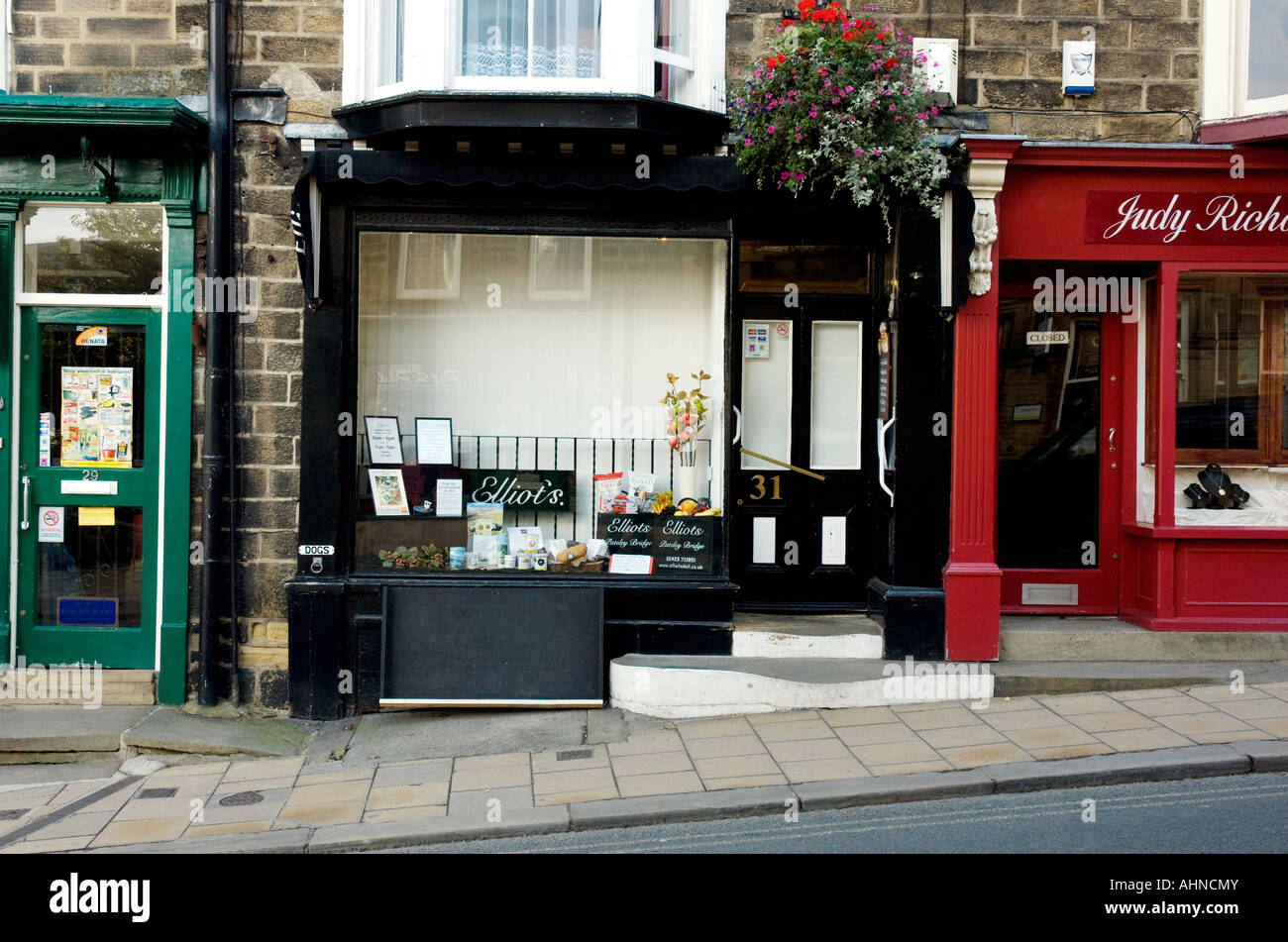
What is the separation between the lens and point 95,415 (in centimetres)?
772

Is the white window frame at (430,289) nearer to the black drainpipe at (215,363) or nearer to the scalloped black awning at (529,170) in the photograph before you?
the scalloped black awning at (529,170)

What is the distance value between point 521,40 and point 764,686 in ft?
15.5

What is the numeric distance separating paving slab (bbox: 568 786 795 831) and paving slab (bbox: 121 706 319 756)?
230cm

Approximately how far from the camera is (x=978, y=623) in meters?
7.59

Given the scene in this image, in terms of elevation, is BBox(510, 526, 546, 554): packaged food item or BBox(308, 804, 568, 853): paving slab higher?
BBox(510, 526, 546, 554): packaged food item

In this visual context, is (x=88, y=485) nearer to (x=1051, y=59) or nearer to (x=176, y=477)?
(x=176, y=477)

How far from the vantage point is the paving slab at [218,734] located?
688cm

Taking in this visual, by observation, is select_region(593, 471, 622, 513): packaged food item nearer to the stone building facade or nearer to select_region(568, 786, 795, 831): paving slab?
the stone building facade

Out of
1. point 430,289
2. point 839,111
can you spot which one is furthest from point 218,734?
point 839,111

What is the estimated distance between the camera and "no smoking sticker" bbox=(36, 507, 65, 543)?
770cm

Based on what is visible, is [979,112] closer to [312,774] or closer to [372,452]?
[372,452]

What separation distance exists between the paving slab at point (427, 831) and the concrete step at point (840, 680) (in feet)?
5.79

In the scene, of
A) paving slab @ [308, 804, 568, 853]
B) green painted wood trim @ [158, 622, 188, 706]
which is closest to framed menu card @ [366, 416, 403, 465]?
green painted wood trim @ [158, 622, 188, 706]

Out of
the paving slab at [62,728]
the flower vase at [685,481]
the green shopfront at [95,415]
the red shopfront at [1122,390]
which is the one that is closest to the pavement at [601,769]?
the paving slab at [62,728]
